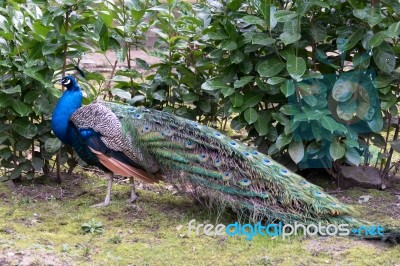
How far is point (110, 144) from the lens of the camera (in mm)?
5332

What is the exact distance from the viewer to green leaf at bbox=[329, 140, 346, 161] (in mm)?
5594

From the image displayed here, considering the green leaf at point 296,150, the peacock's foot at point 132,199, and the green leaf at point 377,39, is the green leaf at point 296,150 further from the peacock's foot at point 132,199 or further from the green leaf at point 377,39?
the peacock's foot at point 132,199

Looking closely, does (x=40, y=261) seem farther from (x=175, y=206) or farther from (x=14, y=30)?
(x=14, y=30)

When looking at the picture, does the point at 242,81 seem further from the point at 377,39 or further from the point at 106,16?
the point at 106,16

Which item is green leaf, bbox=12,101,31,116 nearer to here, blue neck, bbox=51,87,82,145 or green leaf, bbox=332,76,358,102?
blue neck, bbox=51,87,82,145

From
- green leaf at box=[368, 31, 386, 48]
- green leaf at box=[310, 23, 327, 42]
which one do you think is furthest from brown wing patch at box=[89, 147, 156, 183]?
green leaf at box=[368, 31, 386, 48]

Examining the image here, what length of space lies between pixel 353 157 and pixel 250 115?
86 cm

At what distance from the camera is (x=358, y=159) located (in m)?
5.70

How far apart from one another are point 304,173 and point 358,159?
618 mm

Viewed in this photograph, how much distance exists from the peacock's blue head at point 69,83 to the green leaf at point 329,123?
1892 mm

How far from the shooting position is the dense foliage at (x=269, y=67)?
18.2 feet

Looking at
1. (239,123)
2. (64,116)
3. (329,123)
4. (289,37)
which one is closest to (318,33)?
(289,37)

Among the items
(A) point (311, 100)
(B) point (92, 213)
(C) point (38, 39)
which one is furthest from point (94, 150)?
(A) point (311, 100)

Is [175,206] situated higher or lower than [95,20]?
lower
